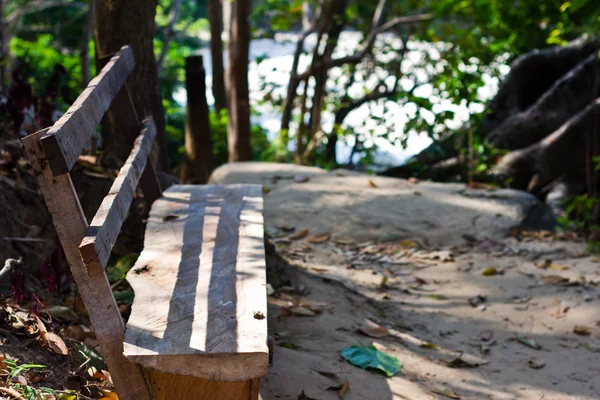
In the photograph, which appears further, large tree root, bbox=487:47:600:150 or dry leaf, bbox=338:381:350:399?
large tree root, bbox=487:47:600:150

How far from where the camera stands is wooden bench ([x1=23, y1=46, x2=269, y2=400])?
2.38 m

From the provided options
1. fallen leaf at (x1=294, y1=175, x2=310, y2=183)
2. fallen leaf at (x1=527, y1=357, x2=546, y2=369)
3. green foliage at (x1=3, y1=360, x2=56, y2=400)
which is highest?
green foliage at (x1=3, y1=360, x2=56, y2=400)

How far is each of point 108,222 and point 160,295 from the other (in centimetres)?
35

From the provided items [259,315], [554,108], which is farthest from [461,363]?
[554,108]

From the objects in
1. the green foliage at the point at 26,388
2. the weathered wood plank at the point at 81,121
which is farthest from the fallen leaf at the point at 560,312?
the green foliage at the point at 26,388

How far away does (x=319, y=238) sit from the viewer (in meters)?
6.48

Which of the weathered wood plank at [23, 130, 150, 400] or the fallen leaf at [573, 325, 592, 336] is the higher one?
the weathered wood plank at [23, 130, 150, 400]

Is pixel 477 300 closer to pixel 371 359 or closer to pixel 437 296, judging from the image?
pixel 437 296

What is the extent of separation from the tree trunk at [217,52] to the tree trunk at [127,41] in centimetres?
598

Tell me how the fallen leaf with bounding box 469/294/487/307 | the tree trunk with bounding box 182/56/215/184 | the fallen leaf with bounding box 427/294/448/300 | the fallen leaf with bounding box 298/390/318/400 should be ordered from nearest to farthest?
the fallen leaf with bounding box 298/390/318/400 → the fallen leaf with bounding box 469/294/487/307 → the fallen leaf with bounding box 427/294/448/300 → the tree trunk with bounding box 182/56/215/184

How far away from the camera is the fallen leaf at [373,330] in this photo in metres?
4.29

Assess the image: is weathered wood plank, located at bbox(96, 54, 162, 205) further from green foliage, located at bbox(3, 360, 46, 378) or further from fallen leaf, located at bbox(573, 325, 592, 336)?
fallen leaf, located at bbox(573, 325, 592, 336)

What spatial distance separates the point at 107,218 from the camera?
2666 millimetres

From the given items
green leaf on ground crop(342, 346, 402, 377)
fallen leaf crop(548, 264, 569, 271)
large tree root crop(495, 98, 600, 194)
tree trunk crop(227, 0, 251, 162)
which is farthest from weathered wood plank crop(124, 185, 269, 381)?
large tree root crop(495, 98, 600, 194)
